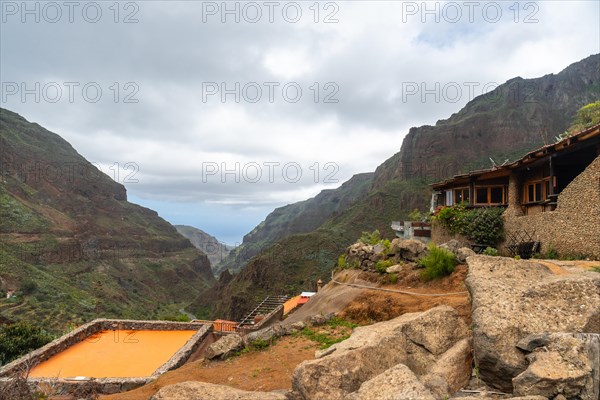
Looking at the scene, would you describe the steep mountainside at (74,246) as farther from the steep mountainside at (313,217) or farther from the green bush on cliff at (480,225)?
the steep mountainside at (313,217)

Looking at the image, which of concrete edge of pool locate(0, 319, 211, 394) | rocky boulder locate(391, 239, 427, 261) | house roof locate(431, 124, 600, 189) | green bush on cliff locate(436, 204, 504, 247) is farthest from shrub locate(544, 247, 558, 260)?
concrete edge of pool locate(0, 319, 211, 394)

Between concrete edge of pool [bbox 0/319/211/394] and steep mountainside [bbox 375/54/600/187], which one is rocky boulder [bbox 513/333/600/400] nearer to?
concrete edge of pool [bbox 0/319/211/394]

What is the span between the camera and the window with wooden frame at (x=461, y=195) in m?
21.6

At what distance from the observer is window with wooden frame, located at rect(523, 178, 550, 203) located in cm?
1563

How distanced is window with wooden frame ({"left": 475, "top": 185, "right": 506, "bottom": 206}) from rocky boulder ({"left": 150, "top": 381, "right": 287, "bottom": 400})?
17992 millimetres

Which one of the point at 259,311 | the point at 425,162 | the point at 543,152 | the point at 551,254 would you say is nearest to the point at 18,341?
the point at 259,311

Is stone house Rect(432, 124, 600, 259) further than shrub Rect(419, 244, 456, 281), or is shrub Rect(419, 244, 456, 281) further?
stone house Rect(432, 124, 600, 259)

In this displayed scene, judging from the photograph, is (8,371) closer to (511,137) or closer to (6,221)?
(6,221)

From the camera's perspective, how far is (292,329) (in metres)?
11.0

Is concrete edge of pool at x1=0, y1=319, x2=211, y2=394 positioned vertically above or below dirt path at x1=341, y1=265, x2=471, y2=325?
below

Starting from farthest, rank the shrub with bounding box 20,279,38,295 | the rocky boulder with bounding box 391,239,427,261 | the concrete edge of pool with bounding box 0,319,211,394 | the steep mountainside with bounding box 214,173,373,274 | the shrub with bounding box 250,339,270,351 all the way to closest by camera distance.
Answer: the steep mountainside with bounding box 214,173,373,274 → the shrub with bounding box 20,279,38,295 → the rocky boulder with bounding box 391,239,427,261 → the concrete edge of pool with bounding box 0,319,211,394 → the shrub with bounding box 250,339,270,351

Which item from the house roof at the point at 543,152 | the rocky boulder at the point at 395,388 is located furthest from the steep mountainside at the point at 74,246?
the rocky boulder at the point at 395,388

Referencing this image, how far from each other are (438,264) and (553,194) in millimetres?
6597

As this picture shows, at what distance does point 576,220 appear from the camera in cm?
1306
